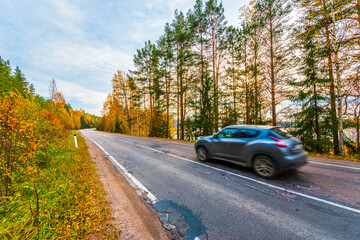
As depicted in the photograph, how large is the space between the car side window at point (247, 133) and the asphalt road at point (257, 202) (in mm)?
1301

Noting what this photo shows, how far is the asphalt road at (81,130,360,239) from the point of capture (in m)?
2.19

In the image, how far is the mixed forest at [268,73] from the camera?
24.7 ft

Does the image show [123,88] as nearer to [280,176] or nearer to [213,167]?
[213,167]

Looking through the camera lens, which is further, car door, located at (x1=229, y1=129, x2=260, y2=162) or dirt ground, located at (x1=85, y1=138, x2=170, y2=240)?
car door, located at (x1=229, y1=129, x2=260, y2=162)

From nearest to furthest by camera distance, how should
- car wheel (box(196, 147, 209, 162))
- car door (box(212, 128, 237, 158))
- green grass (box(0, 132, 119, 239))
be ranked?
green grass (box(0, 132, 119, 239)) < car door (box(212, 128, 237, 158)) < car wheel (box(196, 147, 209, 162))

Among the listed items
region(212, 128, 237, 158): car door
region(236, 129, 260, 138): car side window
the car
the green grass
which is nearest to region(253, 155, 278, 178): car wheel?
the car

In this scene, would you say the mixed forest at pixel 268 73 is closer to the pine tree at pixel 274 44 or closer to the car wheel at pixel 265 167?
the pine tree at pixel 274 44

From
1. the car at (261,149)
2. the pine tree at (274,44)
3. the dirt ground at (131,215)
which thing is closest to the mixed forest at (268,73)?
the pine tree at (274,44)

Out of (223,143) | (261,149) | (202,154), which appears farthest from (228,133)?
(202,154)

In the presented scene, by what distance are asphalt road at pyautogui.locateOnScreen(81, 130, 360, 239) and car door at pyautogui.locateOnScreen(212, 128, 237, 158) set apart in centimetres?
68

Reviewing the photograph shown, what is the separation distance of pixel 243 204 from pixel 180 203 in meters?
1.46

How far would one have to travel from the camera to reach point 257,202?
295 centimetres

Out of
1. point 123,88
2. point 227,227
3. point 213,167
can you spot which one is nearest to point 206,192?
point 227,227

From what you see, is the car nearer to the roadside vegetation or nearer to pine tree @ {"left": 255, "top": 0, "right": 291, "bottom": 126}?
the roadside vegetation
